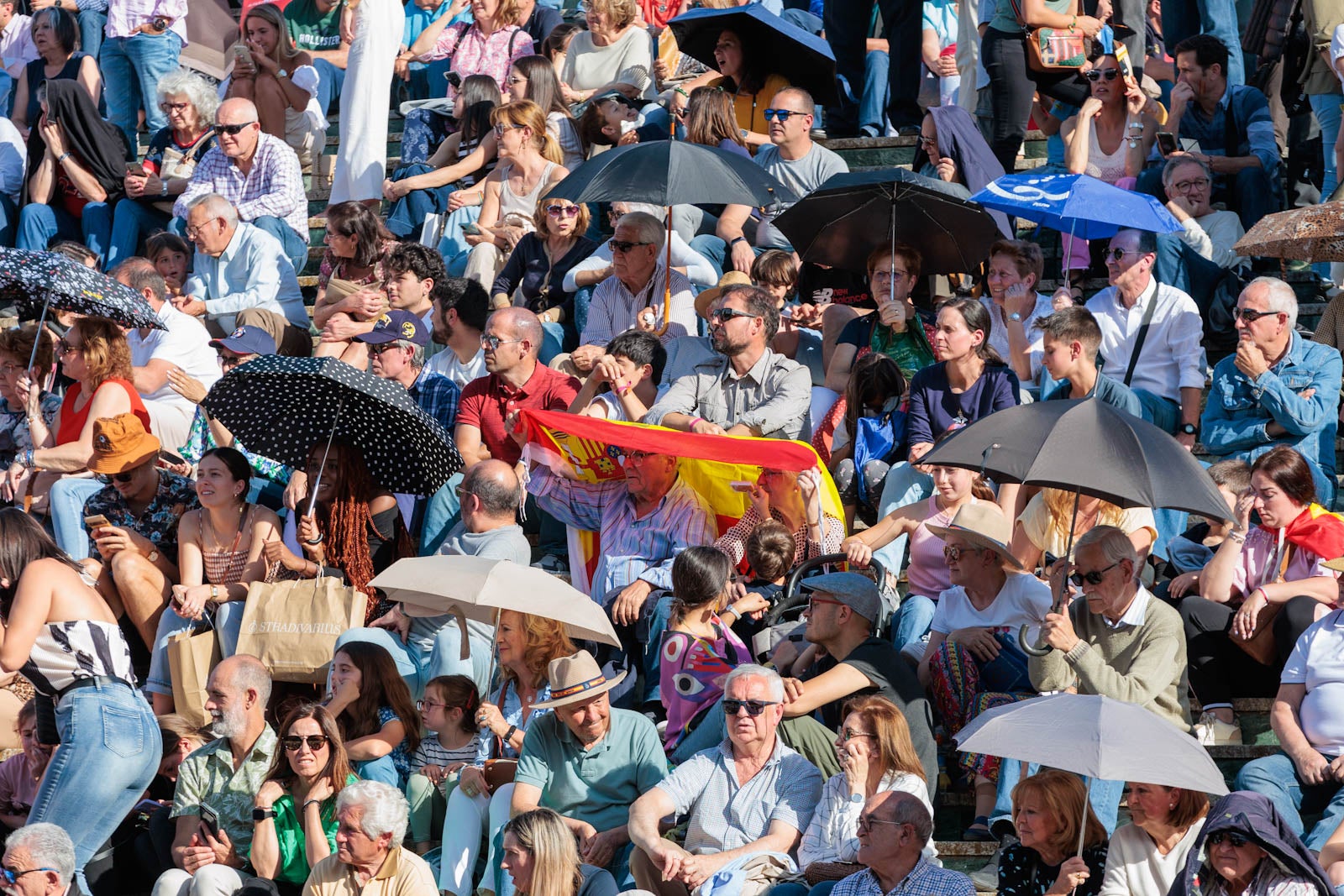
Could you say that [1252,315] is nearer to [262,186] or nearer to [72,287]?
[72,287]

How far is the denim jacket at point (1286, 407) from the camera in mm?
8781

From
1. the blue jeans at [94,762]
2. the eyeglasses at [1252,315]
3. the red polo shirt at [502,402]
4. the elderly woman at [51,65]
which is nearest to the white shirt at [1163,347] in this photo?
the eyeglasses at [1252,315]

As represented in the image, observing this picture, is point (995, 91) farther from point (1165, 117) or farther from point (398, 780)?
point (398, 780)

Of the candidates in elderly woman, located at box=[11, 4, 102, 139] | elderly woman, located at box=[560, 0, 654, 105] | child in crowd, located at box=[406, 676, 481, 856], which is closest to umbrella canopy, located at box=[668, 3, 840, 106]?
elderly woman, located at box=[560, 0, 654, 105]

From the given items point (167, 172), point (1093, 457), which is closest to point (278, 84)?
point (167, 172)

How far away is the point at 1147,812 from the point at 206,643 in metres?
4.12

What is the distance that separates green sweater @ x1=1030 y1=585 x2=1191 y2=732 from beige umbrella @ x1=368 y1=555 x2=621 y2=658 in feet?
5.23

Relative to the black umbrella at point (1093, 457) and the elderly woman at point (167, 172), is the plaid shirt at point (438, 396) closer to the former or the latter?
the black umbrella at point (1093, 457)

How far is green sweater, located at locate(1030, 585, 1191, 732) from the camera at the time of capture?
24.0 feet

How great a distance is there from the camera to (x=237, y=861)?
7.88 meters

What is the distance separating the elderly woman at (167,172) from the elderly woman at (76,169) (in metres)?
0.13

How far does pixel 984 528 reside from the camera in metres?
8.08

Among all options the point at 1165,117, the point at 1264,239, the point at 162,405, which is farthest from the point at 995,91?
the point at 162,405

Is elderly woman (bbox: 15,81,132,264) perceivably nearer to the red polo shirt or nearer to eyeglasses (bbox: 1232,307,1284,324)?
the red polo shirt
